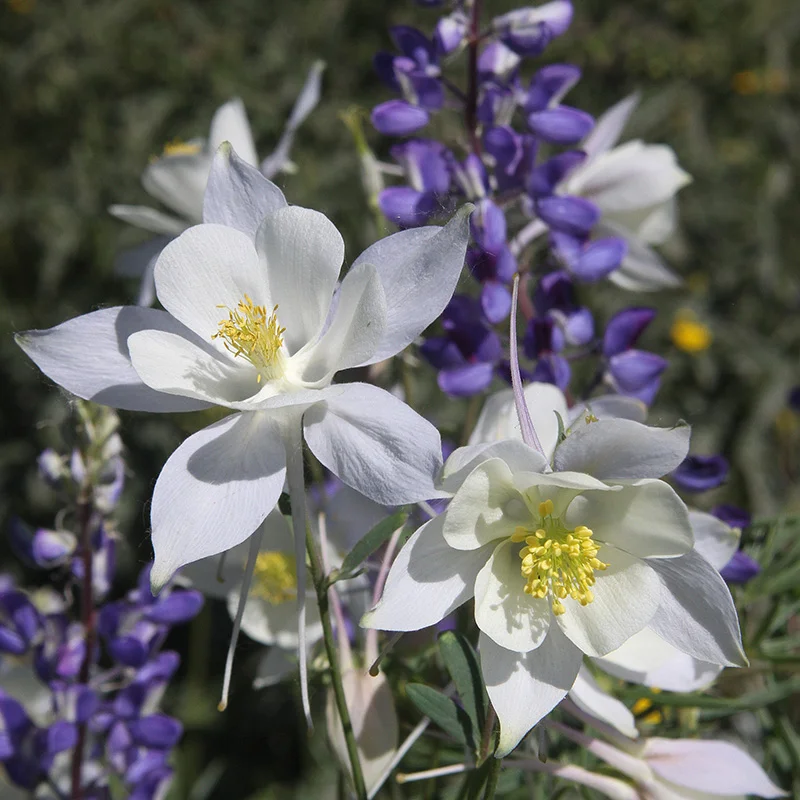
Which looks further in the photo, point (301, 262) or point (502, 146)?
point (502, 146)

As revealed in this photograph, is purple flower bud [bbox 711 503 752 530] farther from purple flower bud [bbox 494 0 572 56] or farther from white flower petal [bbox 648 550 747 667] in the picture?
purple flower bud [bbox 494 0 572 56]

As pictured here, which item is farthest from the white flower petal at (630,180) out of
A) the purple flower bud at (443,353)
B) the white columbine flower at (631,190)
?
the purple flower bud at (443,353)

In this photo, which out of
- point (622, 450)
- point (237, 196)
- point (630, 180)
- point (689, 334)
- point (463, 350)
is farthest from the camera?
point (689, 334)

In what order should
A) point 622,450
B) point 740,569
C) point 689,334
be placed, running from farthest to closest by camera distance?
point 689,334 < point 740,569 < point 622,450

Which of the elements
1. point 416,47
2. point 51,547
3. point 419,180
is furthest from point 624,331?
point 51,547

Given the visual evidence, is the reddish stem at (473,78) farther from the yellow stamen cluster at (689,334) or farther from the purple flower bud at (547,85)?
the yellow stamen cluster at (689,334)

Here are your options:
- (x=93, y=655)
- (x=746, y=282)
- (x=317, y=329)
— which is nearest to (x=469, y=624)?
(x=317, y=329)

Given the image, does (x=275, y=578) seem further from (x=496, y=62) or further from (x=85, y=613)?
(x=496, y=62)

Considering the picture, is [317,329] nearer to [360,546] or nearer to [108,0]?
[360,546]
